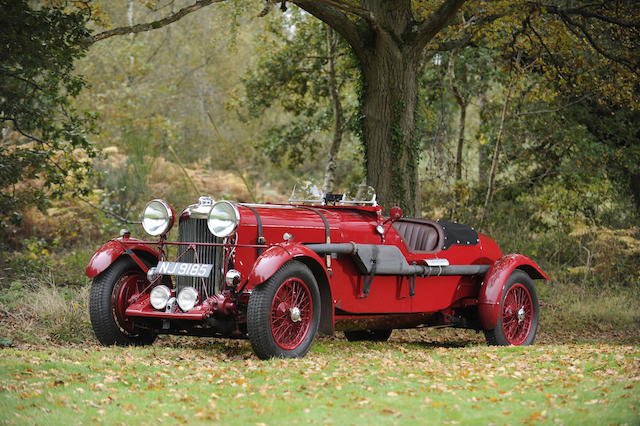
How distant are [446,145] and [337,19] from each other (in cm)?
532

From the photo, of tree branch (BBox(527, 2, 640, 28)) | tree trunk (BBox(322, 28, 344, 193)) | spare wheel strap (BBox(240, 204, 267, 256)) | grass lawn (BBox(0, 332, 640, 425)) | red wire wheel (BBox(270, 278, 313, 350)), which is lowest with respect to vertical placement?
→ grass lawn (BBox(0, 332, 640, 425))

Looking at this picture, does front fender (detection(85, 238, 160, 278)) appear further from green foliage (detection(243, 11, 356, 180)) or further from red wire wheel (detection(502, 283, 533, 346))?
green foliage (detection(243, 11, 356, 180))

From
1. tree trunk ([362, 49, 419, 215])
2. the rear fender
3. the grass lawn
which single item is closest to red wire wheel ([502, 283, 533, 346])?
the grass lawn

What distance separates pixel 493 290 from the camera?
9.38m

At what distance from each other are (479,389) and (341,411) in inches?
48.4

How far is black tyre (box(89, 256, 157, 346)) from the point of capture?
7789mm

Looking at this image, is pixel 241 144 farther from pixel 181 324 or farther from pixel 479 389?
pixel 479 389

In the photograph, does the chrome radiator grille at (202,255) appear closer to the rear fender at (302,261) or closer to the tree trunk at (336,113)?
the rear fender at (302,261)

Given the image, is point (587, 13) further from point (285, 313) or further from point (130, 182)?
point (130, 182)

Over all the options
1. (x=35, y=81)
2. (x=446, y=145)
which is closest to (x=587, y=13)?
(x=446, y=145)

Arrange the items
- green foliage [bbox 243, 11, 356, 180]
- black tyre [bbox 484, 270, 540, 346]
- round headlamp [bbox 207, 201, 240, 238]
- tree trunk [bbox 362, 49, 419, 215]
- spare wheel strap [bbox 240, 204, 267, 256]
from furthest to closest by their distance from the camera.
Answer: green foliage [bbox 243, 11, 356, 180] → tree trunk [bbox 362, 49, 419, 215] → black tyre [bbox 484, 270, 540, 346] → spare wheel strap [bbox 240, 204, 267, 256] → round headlamp [bbox 207, 201, 240, 238]

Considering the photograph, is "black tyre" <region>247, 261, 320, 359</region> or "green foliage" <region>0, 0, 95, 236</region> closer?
"black tyre" <region>247, 261, 320, 359</region>

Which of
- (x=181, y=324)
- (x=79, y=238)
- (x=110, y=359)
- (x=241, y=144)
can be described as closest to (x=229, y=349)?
(x=181, y=324)

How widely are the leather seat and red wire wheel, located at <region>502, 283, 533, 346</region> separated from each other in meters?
1.04
